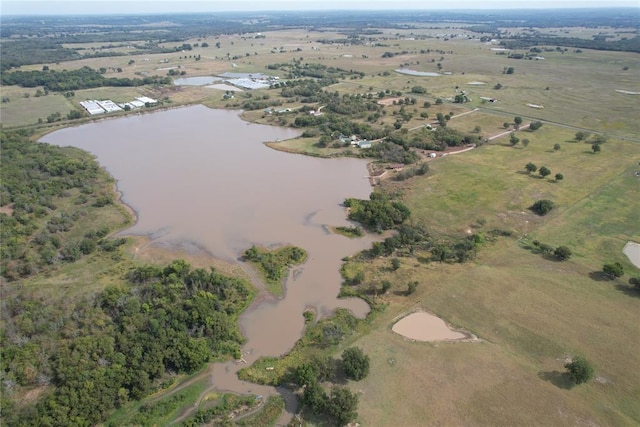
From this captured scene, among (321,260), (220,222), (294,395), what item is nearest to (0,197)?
(220,222)

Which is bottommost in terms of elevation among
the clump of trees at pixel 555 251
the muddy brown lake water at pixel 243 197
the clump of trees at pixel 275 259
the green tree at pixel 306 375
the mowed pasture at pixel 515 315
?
the muddy brown lake water at pixel 243 197

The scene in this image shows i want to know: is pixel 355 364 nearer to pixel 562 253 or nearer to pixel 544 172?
pixel 562 253

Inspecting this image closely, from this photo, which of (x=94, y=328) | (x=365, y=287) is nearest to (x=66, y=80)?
(x=94, y=328)

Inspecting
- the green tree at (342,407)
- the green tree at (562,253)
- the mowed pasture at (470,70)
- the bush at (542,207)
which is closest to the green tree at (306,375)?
the green tree at (342,407)

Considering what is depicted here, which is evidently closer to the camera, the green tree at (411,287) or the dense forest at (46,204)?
the green tree at (411,287)

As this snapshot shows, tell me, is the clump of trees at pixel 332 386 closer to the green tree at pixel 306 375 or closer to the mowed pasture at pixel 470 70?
the green tree at pixel 306 375

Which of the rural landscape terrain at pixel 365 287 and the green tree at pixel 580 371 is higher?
the green tree at pixel 580 371

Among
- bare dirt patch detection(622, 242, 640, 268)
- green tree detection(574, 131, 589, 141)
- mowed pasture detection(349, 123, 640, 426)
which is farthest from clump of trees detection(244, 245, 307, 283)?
green tree detection(574, 131, 589, 141)
